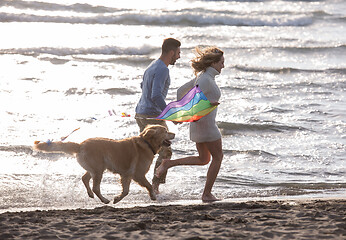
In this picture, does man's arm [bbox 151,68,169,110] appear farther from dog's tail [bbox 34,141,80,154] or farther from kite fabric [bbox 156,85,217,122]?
dog's tail [bbox 34,141,80,154]

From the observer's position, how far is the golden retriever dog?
720 centimetres

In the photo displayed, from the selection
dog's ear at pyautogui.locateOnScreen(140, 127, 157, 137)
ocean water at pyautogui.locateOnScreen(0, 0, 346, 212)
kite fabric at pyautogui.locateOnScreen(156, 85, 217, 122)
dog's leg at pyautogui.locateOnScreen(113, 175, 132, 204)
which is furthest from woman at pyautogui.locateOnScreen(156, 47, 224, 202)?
ocean water at pyautogui.locateOnScreen(0, 0, 346, 212)

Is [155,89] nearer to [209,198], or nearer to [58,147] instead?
[58,147]

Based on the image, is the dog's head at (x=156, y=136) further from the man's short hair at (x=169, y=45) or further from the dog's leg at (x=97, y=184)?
the man's short hair at (x=169, y=45)

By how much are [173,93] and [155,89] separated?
7.79 m

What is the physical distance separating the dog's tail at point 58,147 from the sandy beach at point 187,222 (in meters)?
0.77

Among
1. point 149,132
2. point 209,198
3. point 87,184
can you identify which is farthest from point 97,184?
point 209,198

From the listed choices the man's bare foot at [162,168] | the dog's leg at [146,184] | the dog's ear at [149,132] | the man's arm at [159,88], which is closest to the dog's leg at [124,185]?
the dog's leg at [146,184]

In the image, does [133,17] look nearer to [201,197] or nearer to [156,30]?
[156,30]

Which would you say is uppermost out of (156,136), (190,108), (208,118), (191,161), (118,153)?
(190,108)

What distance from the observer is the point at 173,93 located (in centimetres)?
1548

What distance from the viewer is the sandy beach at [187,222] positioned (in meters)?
5.63

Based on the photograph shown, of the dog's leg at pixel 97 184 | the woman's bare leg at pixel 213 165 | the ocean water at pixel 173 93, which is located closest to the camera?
the dog's leg at pixel 97 184

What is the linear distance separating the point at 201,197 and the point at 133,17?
23.6m
